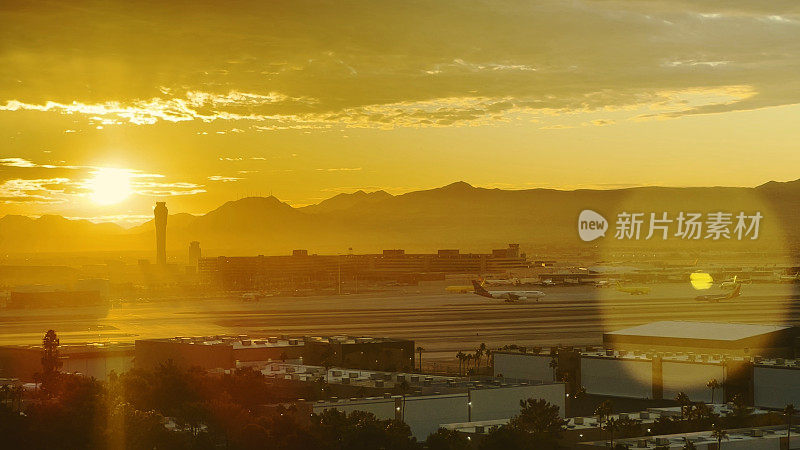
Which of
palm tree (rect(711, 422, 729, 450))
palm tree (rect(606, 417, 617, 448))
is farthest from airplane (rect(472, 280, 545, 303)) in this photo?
palm tree (rect(606, 417, 617, 448))

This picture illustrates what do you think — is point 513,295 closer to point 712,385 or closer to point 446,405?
point 712,385

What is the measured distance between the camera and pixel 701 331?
85125 mm

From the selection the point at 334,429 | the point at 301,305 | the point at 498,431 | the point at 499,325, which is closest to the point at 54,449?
the point at 334,429

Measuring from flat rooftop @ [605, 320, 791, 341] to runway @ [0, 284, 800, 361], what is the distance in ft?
61.3

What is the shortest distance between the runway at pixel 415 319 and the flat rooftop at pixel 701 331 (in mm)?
18685

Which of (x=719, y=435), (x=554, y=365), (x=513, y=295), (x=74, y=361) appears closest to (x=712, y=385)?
(x=554, y=365)

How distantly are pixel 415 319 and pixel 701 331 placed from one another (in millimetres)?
67712

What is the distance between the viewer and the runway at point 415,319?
11784 cm

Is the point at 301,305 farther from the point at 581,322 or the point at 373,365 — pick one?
the point at 373,365

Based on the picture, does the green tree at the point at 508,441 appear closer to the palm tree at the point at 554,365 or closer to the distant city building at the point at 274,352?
the palm tree at the point at 554,365

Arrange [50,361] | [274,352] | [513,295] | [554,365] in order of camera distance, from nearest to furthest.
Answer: [50,361], [554,365], [274,352], [513,295]

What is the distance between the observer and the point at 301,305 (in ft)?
622

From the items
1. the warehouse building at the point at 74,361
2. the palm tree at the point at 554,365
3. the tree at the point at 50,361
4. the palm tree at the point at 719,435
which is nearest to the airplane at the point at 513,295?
the warehouse building at the point at 74,361

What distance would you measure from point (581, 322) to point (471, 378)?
78.0 meters
